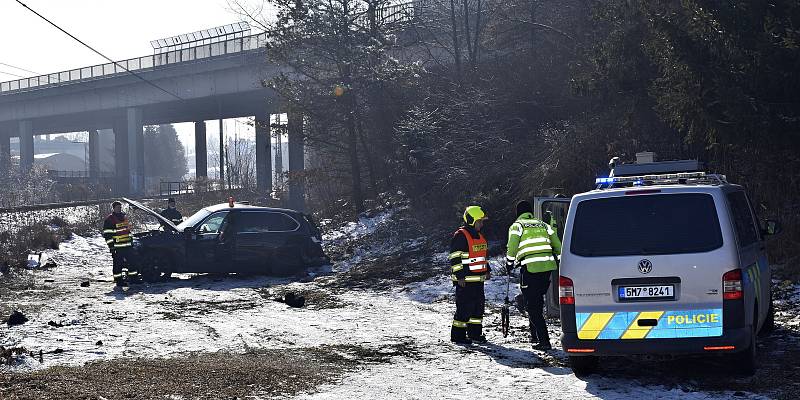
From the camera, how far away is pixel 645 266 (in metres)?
8.34

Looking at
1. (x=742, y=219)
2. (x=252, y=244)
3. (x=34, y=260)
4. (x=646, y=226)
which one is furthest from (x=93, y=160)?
(x=646, y=226)

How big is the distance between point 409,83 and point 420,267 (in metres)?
12.7

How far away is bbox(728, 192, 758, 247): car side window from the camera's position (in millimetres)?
8828

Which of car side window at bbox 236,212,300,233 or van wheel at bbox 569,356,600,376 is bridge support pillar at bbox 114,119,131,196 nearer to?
car side window at bbox 236,212,300,233

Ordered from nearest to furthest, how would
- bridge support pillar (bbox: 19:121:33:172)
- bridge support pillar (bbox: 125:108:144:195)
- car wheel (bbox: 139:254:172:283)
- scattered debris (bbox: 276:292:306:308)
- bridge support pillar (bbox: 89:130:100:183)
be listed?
scattered debris (bbox: 276:292:306:308), car wheel (bbox: 139:254:172:283), bridge support pillar (bbox: 125:108:144:195), bridge support pillar (bbox: 19:121:33:172), bridge support pillar (bbox: 89:130:100:183)

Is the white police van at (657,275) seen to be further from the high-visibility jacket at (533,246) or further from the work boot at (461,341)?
the work boot at (461,341)

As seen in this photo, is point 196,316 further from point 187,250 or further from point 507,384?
point 507,384

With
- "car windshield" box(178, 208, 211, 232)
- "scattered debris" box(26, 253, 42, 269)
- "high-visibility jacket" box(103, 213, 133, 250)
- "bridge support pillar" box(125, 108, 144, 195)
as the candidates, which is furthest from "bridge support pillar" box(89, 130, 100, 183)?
"high-visibility jacket" box(103, 213, 133, 250)

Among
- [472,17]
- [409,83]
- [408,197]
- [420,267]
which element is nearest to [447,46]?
[472,17]

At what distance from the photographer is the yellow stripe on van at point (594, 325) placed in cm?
852

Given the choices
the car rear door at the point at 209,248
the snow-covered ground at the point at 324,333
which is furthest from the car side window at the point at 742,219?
the car rear door at the point at 209,248

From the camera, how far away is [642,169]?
446 inches

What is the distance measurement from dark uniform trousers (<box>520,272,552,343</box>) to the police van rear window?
2394mm

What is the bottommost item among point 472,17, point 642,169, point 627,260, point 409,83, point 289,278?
point 289,278
